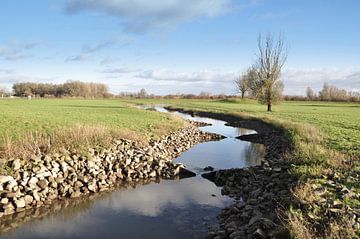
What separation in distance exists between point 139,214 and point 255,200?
4397mm

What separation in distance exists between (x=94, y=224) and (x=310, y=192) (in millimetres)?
7440

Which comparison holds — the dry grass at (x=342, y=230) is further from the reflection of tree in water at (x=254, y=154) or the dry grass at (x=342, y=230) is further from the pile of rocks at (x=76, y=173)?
the reflection of tree in water at (x=254, y=154)

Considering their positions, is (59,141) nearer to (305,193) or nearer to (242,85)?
(305,193)

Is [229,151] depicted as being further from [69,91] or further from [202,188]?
[69,91]

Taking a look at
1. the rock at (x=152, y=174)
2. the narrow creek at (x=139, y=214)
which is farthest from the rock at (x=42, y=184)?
the rock at (x=152, y=174)

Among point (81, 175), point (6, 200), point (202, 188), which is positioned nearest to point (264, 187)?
point (202, 188)

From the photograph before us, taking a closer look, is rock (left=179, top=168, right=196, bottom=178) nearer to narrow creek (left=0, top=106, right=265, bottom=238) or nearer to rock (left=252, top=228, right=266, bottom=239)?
narrow creek (left=0, top=106, right=265, bottom=238)

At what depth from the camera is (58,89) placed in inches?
7288

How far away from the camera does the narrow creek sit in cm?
1202

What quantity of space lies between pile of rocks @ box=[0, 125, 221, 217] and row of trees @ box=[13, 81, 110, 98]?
160 m

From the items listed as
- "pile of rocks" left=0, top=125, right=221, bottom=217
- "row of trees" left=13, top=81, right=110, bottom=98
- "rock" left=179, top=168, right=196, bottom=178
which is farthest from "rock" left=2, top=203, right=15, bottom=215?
"row of trees" left=13, top=81, right=110, bottom=98

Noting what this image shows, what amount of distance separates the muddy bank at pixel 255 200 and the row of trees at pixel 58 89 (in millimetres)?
164249

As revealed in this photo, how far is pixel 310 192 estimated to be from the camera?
449 inches

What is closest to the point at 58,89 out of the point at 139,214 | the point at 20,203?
the point at 20,203
